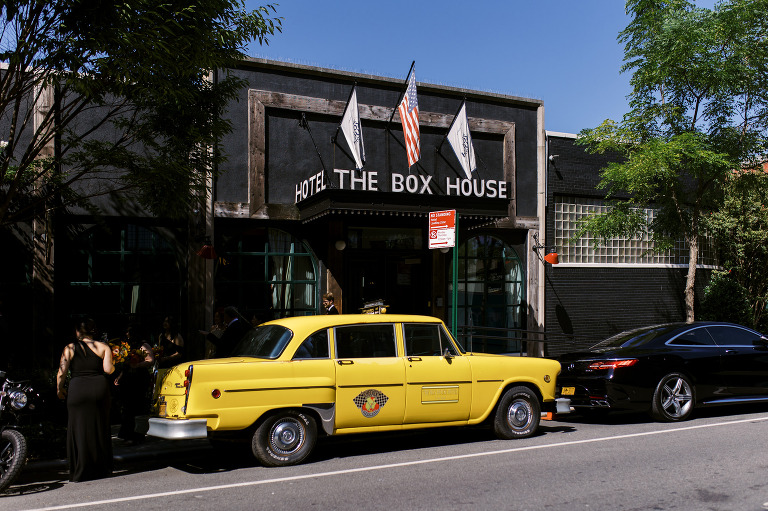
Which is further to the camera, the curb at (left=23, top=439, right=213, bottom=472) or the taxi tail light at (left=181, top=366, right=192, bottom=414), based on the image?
the curb at (left=23, top=439, right=213, bottom=472)

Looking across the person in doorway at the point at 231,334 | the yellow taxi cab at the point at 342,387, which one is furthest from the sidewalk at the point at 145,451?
the person in doorway at the point at 231,334

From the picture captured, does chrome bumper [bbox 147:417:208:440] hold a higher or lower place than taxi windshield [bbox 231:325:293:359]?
lower

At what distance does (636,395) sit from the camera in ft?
31.4

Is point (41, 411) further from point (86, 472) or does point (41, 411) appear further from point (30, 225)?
point (30, 225)

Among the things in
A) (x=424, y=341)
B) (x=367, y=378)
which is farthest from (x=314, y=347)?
(x=424, y=341)

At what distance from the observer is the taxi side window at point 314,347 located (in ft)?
24.8

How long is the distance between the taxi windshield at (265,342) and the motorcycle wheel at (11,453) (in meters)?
2.45

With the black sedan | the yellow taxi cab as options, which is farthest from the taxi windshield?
the black sedan

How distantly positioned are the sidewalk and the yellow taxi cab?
37.7 inches

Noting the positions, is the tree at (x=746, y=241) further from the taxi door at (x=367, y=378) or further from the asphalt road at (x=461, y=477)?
the taxi door at (x=367, y=378)

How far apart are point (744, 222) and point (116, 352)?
17.7 meters

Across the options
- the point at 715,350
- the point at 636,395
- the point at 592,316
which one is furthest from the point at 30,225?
the point at 592,316

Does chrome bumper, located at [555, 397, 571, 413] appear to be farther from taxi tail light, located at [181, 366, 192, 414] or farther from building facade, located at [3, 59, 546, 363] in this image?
taxi tail light, located at [181, 366, 192, 414]

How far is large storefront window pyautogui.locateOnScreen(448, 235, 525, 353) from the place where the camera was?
1680 cm
